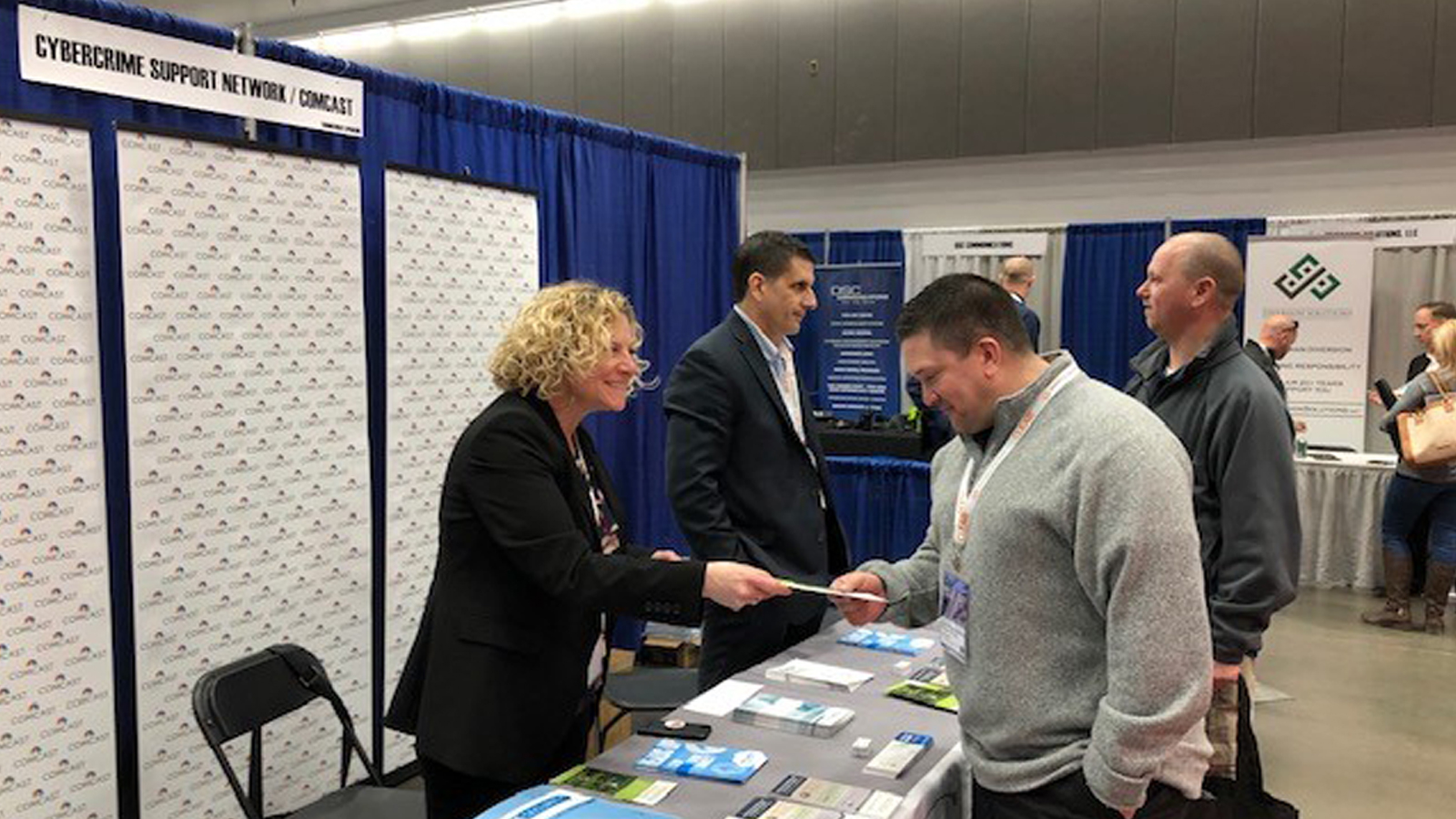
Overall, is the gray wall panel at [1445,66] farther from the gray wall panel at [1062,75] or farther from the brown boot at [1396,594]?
the brown boot at [1396,594]

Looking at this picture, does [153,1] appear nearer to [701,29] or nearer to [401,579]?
[701,29]

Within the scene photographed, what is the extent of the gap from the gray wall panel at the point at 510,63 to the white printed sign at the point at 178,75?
6312 millimetres

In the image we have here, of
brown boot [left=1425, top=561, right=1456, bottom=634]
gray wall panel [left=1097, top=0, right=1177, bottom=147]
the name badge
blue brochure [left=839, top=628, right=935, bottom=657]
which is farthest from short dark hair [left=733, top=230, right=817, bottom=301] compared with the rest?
gray wall panel [left=1097, top=0, right=1177, bottom=147]

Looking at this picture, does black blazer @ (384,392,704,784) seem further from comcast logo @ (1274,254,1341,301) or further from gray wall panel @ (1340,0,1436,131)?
gray wall panel @ (1340,0,1436,131)

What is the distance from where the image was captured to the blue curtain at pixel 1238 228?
23.3 ft

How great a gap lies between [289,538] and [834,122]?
625 centimetres

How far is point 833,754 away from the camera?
77.3 inches

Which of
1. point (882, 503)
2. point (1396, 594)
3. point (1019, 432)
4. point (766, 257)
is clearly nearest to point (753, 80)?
point (882, 503)

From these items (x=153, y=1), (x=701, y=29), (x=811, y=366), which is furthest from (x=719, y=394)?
(x=153, y=1)

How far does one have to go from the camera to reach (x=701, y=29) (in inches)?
344

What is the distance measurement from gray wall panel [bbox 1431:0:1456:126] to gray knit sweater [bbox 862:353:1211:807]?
666 centimetres

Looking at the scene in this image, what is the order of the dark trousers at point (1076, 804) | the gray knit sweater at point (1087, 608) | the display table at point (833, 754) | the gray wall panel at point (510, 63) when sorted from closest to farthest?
1. the gray knit sweater at point (1087, 608)
2. the dark trousers at point (1076, 804)
3. the display table at point (833, 754)
4. the gray wall panel at point (510, 63)

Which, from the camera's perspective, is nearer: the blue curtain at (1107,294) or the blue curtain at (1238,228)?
the blue curtain at (1238,228)

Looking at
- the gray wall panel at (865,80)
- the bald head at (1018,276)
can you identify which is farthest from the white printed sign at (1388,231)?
the gray wall panel at (865,80)
